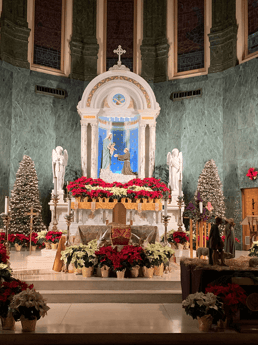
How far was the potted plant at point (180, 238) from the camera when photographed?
43.2 ft

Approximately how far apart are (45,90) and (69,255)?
11.1 m

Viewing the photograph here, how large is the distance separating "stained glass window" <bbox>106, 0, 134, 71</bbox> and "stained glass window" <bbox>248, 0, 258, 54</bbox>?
536 cm

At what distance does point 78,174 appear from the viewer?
18.5 m

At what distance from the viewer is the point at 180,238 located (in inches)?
521

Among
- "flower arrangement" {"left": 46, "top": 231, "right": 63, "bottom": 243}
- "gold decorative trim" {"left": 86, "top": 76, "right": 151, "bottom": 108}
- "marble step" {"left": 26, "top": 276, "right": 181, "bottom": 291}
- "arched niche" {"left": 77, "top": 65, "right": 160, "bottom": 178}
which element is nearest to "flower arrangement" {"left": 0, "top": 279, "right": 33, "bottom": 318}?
"marble step" {"left": 26, "top": 276, "right": 181, "bottom": 291}

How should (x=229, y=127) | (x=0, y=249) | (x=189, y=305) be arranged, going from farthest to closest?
(x=229, y=127), (x=0, y=249), (x=189, y=305)

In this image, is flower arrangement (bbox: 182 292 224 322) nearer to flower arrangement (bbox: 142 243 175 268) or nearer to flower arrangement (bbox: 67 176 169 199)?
flower arrangement (bbox: 142 243 175 268)

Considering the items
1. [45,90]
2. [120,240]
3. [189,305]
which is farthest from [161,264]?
[45,90]

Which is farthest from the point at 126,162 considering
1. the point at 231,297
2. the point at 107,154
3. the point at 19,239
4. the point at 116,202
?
the point at 231,297

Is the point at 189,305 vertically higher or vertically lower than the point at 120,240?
lower

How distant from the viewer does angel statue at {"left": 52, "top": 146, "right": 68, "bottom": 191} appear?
1666 centimetres

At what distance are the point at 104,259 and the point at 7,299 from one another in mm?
2986

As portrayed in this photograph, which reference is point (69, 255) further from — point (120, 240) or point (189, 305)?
point (189, 305)

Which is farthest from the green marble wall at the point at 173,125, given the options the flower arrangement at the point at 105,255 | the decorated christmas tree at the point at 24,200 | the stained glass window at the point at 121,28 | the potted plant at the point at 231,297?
the potted plant at the point at 231,297
